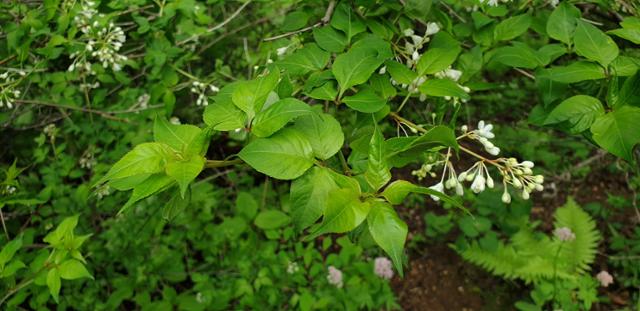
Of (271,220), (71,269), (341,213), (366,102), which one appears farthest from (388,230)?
(271,220)

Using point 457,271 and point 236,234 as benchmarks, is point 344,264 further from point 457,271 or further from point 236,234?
point 457,271

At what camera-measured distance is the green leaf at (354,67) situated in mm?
1239

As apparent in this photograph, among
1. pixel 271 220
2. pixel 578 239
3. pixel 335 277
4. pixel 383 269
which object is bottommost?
pixel 578 239

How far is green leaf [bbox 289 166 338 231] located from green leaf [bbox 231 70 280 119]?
0.70 feet

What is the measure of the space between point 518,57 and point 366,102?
598mm

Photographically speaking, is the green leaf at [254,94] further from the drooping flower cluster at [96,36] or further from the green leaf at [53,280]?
the drooping flower cluster at [96,36]

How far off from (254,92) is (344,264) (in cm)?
244

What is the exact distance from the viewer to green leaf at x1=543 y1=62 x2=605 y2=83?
1304 mm

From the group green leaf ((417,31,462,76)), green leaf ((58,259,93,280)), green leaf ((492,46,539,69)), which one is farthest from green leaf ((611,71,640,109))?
green leaf ((58,259,93,280))

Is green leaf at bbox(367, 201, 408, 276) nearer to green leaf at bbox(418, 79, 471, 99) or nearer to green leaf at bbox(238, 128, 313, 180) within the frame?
green leaf at bbox(238, 128, 313, 180)

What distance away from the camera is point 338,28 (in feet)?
4.95

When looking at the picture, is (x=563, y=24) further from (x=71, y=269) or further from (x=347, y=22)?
(x=71, y=269)

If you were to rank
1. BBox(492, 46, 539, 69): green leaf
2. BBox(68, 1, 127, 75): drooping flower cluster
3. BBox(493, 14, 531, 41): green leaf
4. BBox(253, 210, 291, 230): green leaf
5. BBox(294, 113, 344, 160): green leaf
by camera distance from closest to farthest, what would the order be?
BBox(294, 113, 344, 160): green leaf → BBox(492, 46, 539, 69): green leaf → BBox(493, 14, 531, 41): green leaf → BBox(68, 1, 127, 75): drooping flower cluster → BBox(253, 210, 291, 230): green leaf

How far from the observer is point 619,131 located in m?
1.15
